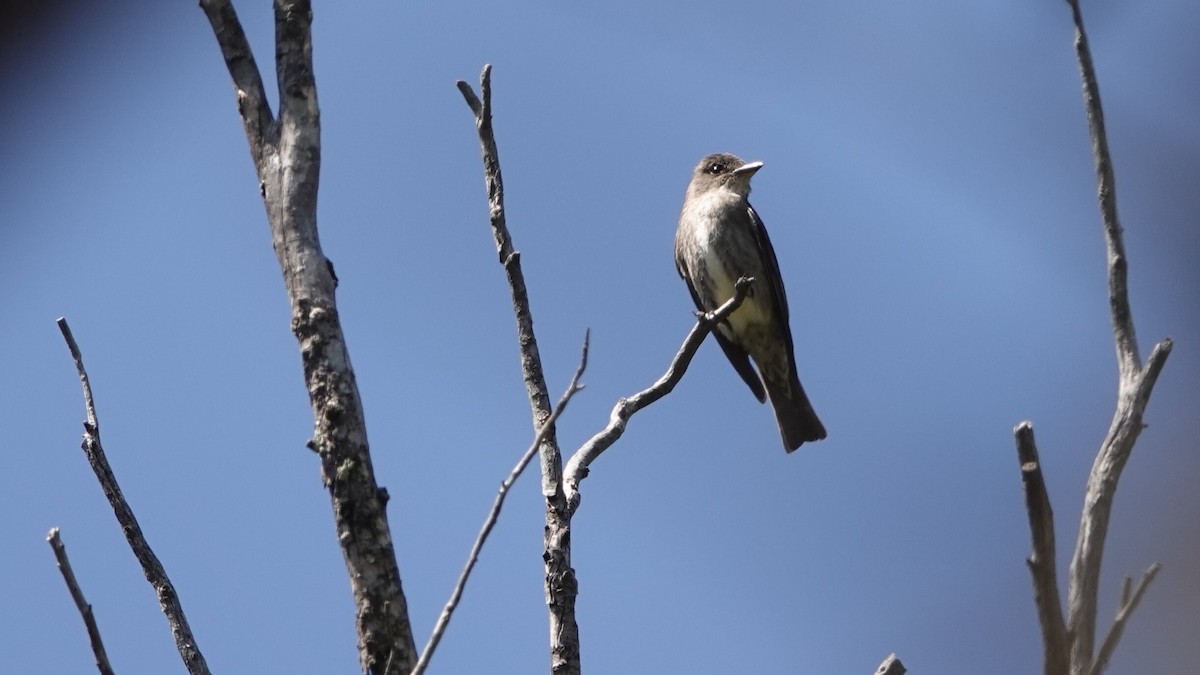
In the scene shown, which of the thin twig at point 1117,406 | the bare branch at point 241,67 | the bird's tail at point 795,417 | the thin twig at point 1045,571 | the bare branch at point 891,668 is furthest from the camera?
the bird's tail at point 795,417

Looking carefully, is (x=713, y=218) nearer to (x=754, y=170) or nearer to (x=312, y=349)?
(x=754, y=170)

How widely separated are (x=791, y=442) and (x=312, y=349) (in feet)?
19.5

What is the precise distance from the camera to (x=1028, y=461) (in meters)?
1.57

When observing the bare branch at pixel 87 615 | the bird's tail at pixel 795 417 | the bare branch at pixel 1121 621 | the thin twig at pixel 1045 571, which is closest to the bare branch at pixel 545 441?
the bare branch at pixel 87 615

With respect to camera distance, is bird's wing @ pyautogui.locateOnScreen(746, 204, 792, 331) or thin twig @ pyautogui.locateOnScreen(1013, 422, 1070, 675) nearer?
thin twig @ pyautogui.locateOnScreen(1013, 422, 1070, 675)

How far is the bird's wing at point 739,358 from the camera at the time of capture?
26.5ft

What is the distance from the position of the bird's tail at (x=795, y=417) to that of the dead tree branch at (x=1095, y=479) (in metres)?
5.44

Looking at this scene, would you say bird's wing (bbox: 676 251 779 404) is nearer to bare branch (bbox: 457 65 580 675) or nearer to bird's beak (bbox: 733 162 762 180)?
bird's beak (bbox: 733 162 762 180)

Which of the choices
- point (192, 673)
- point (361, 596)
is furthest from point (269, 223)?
point (192, 673)

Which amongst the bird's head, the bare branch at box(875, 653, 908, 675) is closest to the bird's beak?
the bird's head

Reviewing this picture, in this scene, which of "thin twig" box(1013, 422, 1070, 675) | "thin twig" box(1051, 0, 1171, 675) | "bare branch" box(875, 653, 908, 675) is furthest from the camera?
"bare branch" box(875, 653, 908, 675)

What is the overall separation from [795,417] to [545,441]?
5.04 metres

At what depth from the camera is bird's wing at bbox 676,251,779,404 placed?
8078 millimetres

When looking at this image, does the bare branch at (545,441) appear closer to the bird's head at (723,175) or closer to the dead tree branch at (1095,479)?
the dead tree branch at (1095,479)
